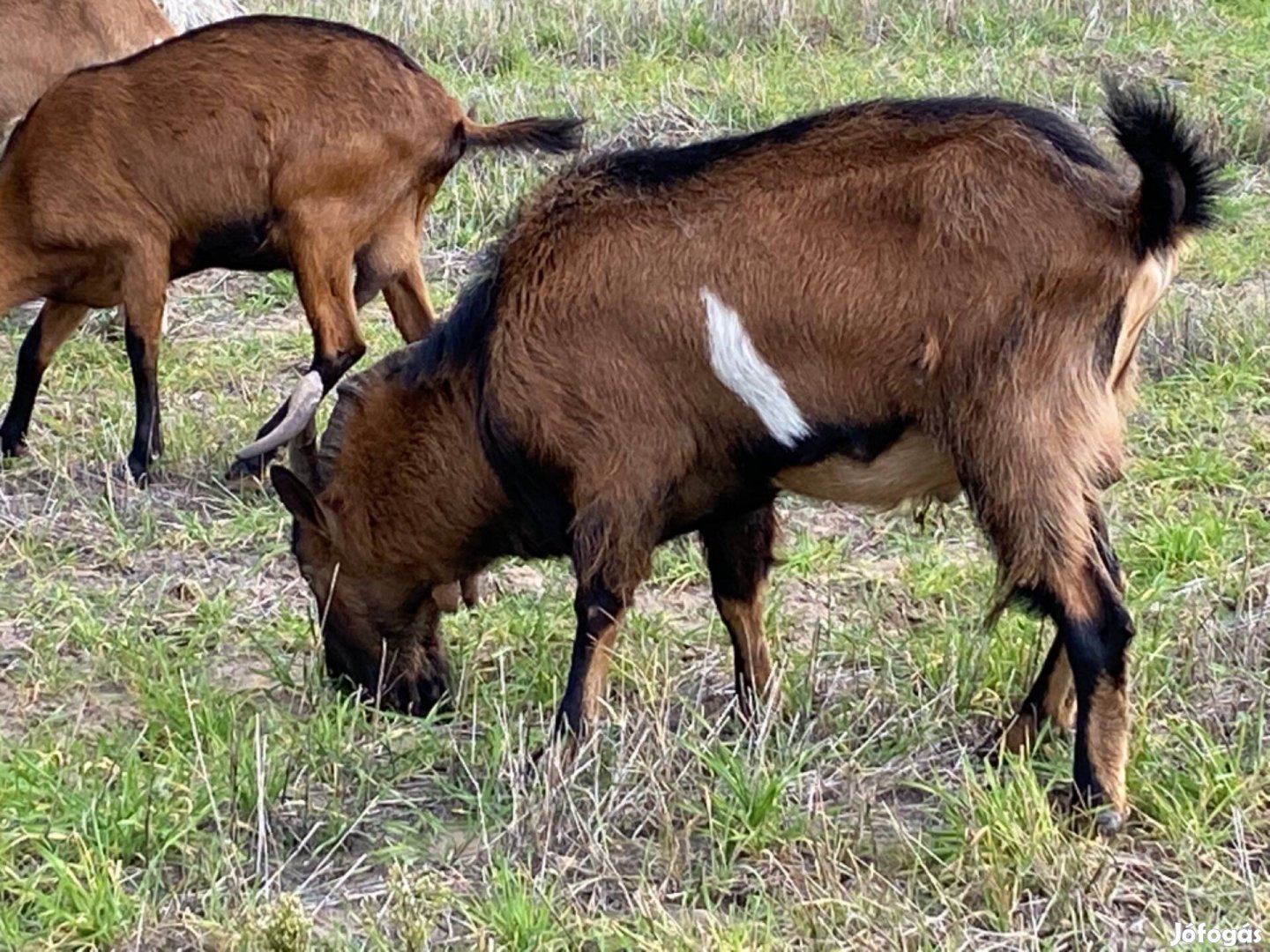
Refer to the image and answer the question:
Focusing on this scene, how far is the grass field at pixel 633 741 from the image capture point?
3725mm

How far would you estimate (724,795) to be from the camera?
4.07 metres

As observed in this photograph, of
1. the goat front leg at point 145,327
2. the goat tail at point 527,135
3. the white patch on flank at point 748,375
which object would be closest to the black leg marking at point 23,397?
the goat front leg at point 145,327

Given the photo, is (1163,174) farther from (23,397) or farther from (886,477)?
(23,397)

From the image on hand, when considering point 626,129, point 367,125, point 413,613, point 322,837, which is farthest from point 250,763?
point 626,129

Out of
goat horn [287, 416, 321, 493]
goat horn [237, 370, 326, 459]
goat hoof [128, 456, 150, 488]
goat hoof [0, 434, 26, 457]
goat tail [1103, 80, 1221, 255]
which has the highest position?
goat tail [1103, 80, 1221, 255]

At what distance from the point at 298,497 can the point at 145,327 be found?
2.26 metres

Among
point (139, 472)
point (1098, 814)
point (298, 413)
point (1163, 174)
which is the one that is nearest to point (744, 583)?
point (1098, 814)

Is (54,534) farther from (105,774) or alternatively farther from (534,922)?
(534,922)

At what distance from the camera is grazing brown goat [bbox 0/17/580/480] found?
6684mm

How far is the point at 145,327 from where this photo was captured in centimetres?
677

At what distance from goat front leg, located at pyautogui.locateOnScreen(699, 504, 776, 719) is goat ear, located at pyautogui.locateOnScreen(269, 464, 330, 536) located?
0.93m

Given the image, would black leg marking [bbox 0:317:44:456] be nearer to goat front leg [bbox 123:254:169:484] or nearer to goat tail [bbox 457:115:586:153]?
goat front leg [bbox 123:254:169:484]

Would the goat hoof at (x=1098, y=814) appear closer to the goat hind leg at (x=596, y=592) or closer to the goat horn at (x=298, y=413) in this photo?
the goat hind leg at (x=596, y=592)

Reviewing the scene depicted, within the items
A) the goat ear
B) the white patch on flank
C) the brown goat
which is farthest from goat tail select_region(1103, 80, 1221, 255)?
the brown goat
